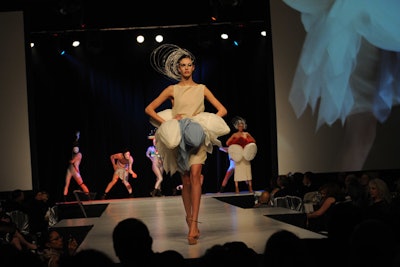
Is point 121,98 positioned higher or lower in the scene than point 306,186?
higher

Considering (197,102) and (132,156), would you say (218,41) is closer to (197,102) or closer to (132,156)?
(132,156)

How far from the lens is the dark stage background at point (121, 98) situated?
43.8 ft

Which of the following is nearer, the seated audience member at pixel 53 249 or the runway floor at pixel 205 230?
the runway floor at pixel 205 230

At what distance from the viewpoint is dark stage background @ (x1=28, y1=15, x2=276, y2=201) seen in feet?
43.8

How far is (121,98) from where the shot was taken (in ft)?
45.5

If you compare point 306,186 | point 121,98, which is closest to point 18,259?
point 306,186

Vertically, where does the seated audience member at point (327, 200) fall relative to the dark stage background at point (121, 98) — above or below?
below

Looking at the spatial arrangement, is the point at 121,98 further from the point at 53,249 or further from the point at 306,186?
the point at 53,249

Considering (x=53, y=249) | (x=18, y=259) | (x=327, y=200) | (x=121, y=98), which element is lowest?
(x=53, y=249)

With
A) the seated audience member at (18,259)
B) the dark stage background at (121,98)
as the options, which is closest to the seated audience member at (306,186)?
the seated audience member at (18,259)

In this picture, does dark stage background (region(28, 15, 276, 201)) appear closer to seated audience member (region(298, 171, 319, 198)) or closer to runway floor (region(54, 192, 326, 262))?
seated audience member (region(298, 171, 319, 198))

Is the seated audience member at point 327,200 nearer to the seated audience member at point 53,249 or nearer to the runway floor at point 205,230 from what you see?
the runway floor at point 205,230

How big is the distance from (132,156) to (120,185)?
669 mm

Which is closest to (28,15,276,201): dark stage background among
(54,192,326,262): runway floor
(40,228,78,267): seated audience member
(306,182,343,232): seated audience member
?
(54,192,326,262): runway floor
